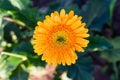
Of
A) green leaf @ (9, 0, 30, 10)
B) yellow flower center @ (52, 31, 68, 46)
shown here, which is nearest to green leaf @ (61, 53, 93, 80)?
green leaf @ (9, 0, 30, 10)

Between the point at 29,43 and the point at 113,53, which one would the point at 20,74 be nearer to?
the point at 29,43

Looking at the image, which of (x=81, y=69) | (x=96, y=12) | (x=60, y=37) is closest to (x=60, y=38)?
(x=60, y=37)

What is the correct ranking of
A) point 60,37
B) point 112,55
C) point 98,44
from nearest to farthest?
1. point 60,37
2. point 98,44
3. point 112,55

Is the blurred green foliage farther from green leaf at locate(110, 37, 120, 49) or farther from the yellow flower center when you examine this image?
the yellow flower center

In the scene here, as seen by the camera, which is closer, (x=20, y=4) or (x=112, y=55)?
(x=20, y=4)

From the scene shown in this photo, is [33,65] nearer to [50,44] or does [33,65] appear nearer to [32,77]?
[32,77]

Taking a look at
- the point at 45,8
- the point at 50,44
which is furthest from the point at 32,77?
the point at 50,44

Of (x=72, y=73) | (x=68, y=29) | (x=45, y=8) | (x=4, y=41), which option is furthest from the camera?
(x=45, y=8)
